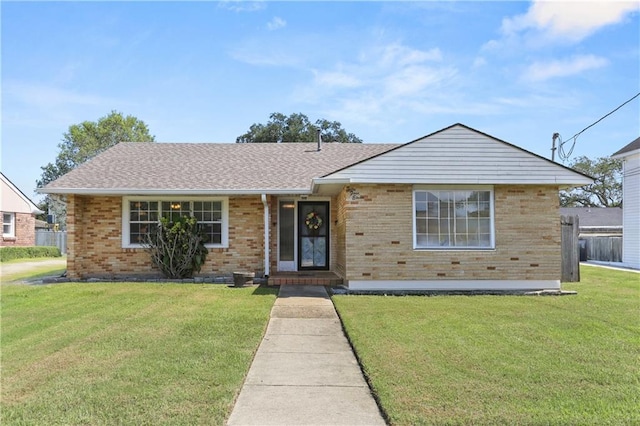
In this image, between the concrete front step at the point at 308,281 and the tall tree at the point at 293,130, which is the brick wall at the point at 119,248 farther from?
the tall tree at the point at 293,130

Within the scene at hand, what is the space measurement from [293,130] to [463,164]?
34.1 m

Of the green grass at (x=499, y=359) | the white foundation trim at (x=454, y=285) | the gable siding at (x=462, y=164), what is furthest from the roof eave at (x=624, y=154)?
the green grass at (x=499, y=359)

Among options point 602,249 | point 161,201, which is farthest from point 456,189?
point 602,249

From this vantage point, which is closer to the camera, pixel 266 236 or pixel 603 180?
pixel 266 236

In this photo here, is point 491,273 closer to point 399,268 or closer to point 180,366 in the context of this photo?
point 399,268

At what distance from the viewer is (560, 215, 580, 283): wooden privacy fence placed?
468 inches

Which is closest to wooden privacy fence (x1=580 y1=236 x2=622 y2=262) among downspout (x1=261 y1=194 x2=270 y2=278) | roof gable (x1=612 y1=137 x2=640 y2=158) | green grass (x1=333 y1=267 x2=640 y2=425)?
roof gable (x1=612 y1=137 x2=640 y2=158)

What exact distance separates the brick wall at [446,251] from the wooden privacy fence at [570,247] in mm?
1450

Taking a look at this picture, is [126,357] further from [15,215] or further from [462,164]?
[15,215]

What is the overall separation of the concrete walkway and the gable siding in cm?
452

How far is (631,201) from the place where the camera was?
19391mm

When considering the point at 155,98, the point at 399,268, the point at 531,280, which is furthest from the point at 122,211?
the point at 531,280

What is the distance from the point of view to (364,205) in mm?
10508

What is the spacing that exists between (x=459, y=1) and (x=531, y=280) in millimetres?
6762
